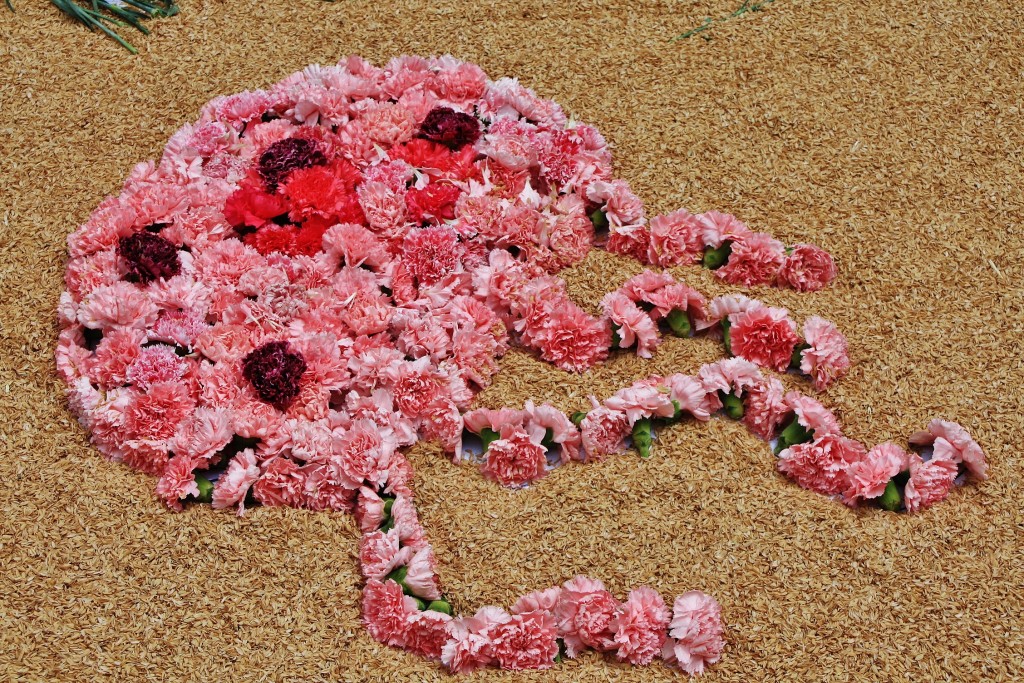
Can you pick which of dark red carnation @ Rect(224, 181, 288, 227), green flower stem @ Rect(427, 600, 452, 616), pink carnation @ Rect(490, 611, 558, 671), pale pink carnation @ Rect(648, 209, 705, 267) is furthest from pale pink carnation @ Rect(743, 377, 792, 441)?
dark red carnation @ Rect(224, 181, 288, 227)

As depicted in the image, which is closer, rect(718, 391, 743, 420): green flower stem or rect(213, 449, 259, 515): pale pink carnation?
rect(213, 449, 259, 515): pale pink carnation

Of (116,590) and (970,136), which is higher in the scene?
(970,136)

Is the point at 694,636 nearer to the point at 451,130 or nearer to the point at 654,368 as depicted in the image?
the point at 654,368

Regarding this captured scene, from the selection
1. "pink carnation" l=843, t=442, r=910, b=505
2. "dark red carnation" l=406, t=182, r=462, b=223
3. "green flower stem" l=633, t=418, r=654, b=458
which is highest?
"dark red carnation" l=406, t=182, r=462, b=223

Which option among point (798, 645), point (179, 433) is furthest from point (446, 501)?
point (798, 645)

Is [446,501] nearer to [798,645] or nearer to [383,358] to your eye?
[383,358]

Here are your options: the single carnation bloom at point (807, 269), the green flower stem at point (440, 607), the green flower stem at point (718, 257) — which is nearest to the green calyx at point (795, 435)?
the single carnation bloom at point (807, 269)

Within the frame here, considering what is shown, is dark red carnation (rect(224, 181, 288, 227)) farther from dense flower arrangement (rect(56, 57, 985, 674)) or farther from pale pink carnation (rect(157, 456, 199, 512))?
pale pink carnation (rect(157, 456, 199, 512))
